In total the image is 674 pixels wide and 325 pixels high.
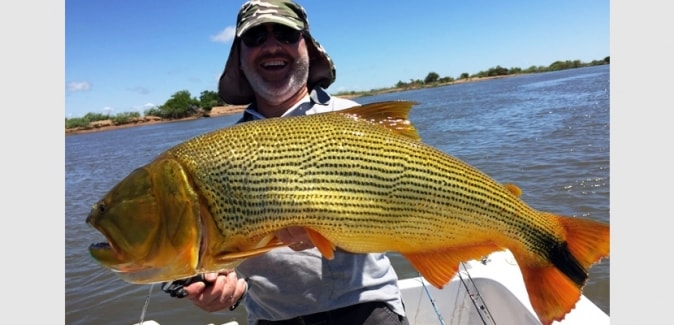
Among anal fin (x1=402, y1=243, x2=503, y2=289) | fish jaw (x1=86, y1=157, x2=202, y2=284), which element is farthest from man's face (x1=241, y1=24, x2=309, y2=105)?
anal fin (x1=402, y1=243, x2=503, y2=289)

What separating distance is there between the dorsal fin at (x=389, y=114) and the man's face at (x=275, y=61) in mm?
1058

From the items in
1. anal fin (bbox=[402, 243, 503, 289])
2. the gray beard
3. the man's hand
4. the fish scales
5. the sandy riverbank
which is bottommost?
the man's hand

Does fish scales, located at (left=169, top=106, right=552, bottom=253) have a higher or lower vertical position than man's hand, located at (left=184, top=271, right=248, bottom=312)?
higher

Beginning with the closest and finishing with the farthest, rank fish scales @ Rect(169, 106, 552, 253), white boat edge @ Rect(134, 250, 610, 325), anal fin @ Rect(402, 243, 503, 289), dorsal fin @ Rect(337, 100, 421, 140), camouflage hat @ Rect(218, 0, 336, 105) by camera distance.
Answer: fish scales @ Rect(169, 106, 552, 253) < anal fin @ Rect(402, 243, 503, 289) < dorsal fin @ Rect(337, 100, 421, 140) < camouflage hat @ Rect(218, 0, 336, 105) < white boat edge @ Rect(134, 250, 610, 325)

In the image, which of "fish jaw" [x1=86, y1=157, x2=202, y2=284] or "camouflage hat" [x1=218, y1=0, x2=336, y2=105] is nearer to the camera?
"fish jaw" [x1=86, y1=157, x2=202, y2=284]

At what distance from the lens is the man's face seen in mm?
3404

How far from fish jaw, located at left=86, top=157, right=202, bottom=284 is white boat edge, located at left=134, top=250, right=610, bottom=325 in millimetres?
3120

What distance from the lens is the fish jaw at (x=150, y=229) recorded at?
199 centimetres

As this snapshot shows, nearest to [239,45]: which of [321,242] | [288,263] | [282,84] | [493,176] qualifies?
[282,84]

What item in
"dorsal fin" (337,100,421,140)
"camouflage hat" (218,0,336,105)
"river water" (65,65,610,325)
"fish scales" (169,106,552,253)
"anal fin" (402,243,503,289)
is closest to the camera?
"fish scales" (169,106,552,253)

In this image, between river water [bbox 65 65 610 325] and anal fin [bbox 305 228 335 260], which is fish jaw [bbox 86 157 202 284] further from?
river water [bbox 65 65 610 325]

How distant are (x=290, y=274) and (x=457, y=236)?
3.79 ft

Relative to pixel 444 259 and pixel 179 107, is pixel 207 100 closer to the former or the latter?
pixel 179 107

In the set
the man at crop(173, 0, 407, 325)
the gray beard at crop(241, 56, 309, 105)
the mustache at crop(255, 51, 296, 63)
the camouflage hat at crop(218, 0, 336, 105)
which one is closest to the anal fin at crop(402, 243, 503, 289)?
the man at crop(173, 0, 407, 325)
